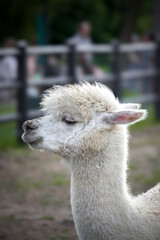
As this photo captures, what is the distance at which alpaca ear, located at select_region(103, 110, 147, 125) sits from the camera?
13.5 ft

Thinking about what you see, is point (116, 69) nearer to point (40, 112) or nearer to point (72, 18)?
point (40, 112)

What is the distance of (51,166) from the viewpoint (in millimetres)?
8523

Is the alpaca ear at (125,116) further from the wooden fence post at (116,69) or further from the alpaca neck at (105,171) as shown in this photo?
the wooden fence post at (116,69)

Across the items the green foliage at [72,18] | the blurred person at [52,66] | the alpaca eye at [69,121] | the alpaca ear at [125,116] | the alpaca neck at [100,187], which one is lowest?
the alpaca neck at [100,187]

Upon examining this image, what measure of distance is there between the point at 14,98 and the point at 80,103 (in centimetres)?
599

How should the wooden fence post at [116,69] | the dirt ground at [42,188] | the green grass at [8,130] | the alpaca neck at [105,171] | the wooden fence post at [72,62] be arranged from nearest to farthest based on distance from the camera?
the alpaca neck at [105,171] < the dirt ground at [42,188] < the green grass at [8,130] < the wooden fence post at [72,62] < the wooden fence post at [116,69]

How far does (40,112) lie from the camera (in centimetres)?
1033

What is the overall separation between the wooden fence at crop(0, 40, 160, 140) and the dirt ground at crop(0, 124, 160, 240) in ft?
2.90

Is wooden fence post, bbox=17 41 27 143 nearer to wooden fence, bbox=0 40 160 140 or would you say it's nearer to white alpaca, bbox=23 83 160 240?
wooden fence, bbox=0 40 160 140

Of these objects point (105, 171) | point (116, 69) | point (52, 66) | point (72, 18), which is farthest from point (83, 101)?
point (72, 18)

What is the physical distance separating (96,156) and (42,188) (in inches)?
129

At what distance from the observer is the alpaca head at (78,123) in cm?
424

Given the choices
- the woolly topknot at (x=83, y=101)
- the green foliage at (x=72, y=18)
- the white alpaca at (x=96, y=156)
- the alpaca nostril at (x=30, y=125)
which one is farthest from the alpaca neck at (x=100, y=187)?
the green foliage at (x=72, y=18)

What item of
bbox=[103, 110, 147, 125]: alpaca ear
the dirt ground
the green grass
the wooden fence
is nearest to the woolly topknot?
bbox=[103, 110, 147, 125]: alpaca ear
